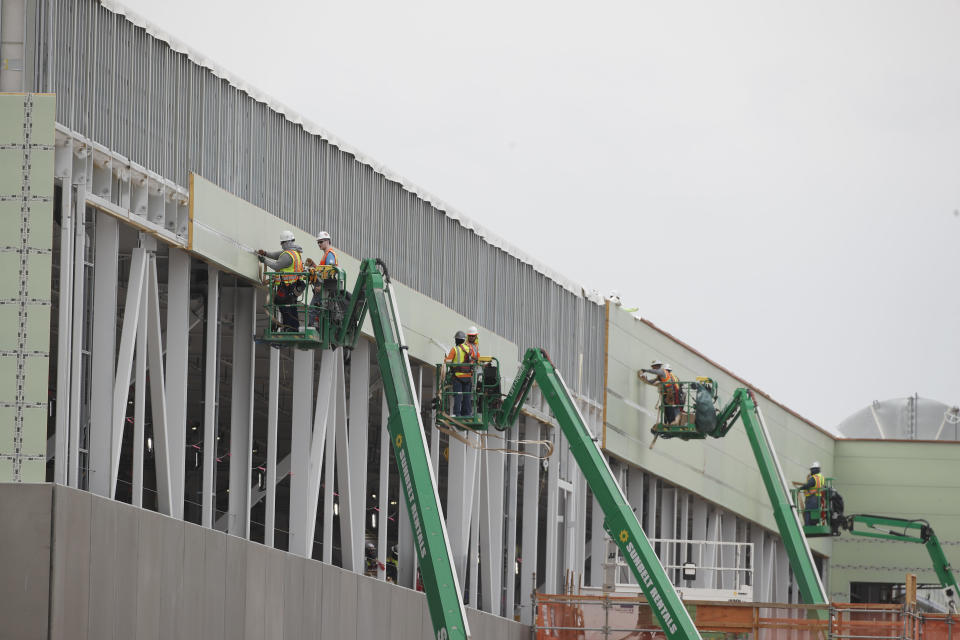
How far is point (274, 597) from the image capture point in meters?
32.2

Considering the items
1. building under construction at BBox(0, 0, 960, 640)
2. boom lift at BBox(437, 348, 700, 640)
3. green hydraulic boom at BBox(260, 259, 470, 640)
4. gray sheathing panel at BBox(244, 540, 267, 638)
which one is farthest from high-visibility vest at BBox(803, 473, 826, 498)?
gray sheathing panel at BBox(244, 540, 267, 638)

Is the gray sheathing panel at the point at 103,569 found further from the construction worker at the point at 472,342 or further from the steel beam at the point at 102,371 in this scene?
the construction worker at the point at 472,342

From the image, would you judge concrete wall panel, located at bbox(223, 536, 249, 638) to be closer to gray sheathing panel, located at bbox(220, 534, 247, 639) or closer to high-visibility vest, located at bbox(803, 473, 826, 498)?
gray sheathing panel, located at bbox(220, 534, 247, 639)

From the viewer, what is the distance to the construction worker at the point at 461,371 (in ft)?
126

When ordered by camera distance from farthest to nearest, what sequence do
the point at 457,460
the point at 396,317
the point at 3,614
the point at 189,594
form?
the point at 457,460, the point at 396,317, the point at 189,594, the point at 3,614

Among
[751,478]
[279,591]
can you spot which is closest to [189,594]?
[279,591]

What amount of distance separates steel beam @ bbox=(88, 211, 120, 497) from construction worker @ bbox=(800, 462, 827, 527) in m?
33.3

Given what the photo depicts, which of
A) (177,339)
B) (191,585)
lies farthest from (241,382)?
(191,585)

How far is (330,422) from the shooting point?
36.3 meters

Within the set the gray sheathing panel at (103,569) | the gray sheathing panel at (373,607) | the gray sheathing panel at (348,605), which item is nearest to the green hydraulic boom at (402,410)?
the gray sheathing panel at (348,605)

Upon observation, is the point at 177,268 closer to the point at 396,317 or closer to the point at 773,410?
the point at 396,317

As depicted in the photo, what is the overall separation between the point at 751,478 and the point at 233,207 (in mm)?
33537

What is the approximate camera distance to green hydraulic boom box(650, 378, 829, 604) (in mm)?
50594

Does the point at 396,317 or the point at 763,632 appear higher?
the point at 396,317
